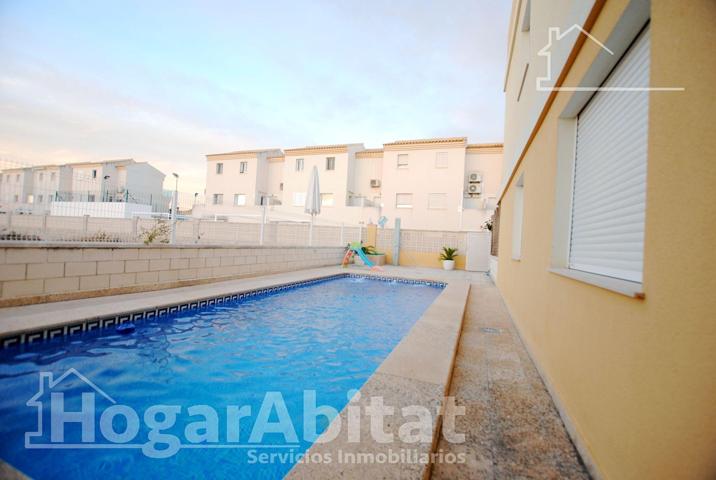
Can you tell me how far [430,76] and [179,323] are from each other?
550 inches

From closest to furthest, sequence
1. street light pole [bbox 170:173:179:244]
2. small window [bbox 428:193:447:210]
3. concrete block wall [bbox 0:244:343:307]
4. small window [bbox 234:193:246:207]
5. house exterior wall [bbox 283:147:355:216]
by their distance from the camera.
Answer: concrete block wall [bbox 0:244:343:307] → street light pole [bbox 170:173:179:244] → small window [bbox 428:193:447:210] → house exterior wall [bbox 283:147:355:216] → small window [bbox 234:193:246:207]

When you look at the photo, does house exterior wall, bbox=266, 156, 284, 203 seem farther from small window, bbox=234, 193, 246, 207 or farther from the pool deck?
the pool deck

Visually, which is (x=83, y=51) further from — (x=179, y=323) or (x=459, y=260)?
(x=459, y=260)

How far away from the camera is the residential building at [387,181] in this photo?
20.7 metres

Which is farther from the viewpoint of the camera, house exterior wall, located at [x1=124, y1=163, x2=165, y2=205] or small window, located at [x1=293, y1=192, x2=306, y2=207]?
house exterior wall, located at [x1=124, y1=163, x2=165, y2=205]

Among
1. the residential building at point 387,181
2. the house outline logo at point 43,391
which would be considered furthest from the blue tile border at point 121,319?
the residential building at point 387,181

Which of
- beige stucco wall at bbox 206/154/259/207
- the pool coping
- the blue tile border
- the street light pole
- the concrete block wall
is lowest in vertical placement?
the blue tile border

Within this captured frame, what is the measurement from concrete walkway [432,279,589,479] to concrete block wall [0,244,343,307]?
226 inches

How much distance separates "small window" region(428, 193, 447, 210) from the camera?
2105cm

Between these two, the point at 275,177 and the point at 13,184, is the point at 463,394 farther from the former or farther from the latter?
the point at 275,177

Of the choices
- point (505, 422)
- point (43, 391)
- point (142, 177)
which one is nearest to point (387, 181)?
point (505, 422)

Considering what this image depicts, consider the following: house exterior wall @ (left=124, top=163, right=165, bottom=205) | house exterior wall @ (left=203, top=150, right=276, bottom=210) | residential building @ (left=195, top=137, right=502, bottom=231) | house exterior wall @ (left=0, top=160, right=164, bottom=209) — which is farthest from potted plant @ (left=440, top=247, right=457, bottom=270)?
house exterior wall @ (left=124, top=163, right=165, bottom=205)

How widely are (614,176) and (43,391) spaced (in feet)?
16.0

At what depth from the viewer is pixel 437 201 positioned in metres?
21.2
